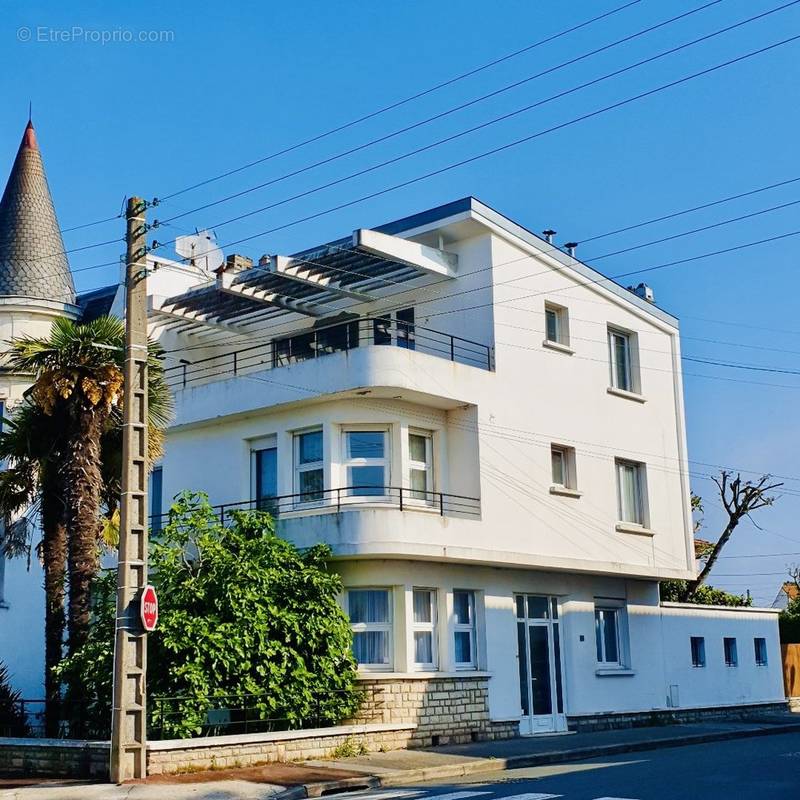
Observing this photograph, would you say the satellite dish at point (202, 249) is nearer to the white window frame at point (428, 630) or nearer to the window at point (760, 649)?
the white window frame at point (428, 630)

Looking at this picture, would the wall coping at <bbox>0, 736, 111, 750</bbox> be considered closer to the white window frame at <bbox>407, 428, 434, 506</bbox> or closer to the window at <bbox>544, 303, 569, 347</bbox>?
the white window frame at <bbox>407, 428, 434, 506</bbox>

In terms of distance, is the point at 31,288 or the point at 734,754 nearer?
the point at 734,754

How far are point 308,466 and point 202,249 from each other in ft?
34.8

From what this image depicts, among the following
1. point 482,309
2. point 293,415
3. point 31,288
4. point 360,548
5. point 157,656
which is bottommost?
point 157,656

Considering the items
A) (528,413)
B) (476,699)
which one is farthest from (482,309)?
(476,699)

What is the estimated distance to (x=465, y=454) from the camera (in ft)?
74.4

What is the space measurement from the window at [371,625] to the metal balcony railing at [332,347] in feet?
16.7

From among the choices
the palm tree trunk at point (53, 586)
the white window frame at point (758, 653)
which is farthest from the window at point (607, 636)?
the palm tree trunk at point (53, 586)

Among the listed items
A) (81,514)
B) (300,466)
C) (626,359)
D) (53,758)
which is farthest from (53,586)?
(626,359)

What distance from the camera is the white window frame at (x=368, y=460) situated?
2192cm

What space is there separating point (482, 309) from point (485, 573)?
5.35 m

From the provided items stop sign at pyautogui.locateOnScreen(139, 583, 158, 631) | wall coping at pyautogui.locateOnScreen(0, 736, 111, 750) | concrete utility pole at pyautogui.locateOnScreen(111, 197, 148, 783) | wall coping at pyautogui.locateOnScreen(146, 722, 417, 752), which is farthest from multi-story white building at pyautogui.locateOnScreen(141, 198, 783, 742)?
wall coping at pyautogui.locateOnScreen(0, 736, 111, 750)

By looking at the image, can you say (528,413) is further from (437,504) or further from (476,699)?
(476,699)

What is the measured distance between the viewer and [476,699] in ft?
71.5
